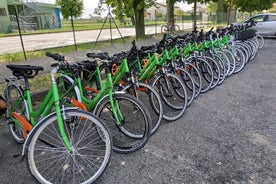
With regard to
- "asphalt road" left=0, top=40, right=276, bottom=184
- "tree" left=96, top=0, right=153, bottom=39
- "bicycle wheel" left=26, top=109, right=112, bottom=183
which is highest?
"tree" left=96, top=0, right=153, bottom=39

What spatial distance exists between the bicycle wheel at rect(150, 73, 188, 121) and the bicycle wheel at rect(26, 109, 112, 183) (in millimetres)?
1228

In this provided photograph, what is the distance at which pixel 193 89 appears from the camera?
4.03 m

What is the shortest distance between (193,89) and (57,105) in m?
2.50

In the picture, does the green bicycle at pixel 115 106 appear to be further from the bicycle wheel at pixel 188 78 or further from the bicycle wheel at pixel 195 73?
the bicycle wheel at pixel 195 73

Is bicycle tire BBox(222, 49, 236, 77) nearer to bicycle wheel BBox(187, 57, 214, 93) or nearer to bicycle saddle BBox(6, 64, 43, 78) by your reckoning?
bicycle wheel BBox(187, 57, 214, 93)

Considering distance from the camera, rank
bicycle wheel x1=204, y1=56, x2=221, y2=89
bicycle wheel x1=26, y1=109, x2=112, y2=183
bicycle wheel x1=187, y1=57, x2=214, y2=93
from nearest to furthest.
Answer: bicycle wheel x1=26, y1=109, x2=112, y2=183 → bicycle wheel x1=187, y1=57, x2=214, y2=93 → bicycle wheel x1=204, y1=56, x2=221, y2=89

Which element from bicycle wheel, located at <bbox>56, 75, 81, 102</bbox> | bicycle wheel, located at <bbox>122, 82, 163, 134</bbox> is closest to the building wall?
bicycle wheel, located at <bbox>56, 75, 81, 102</bbox>

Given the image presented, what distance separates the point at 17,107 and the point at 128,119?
1405mm

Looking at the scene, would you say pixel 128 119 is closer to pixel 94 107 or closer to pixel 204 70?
pixel 94 107

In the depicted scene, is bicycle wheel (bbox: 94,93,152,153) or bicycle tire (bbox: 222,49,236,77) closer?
bicycle wheel (bbox: 94,93,152,153)

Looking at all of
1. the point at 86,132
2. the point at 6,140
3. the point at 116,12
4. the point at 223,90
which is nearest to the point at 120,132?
the point at 86,132

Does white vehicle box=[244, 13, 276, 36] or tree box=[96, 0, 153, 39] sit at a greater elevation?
tree box=[96, 0, 153, 39]

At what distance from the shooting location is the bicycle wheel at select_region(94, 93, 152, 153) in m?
2.71

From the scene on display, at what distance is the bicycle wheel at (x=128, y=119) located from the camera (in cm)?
271
